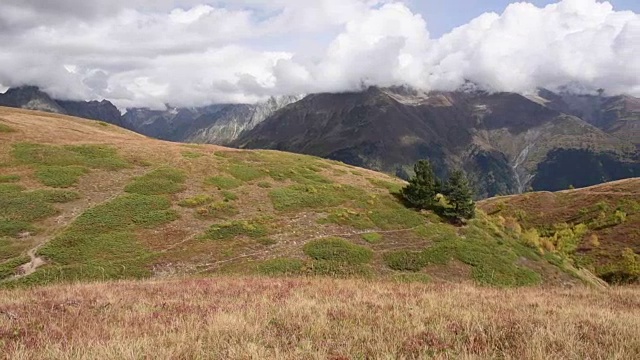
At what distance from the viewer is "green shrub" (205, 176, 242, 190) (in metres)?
46.9

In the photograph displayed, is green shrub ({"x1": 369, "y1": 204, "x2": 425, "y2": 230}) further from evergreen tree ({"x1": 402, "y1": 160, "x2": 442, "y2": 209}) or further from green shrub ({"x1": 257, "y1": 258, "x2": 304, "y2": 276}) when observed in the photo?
green shrub ({"x1": 257, "y1": 258, "x2": 304, "y2": 276})

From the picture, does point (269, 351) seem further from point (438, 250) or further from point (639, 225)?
point (639, 225)

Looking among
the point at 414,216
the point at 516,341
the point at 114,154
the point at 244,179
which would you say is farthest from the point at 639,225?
the point at 516,341

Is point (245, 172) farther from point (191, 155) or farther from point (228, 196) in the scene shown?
point (228, 196)

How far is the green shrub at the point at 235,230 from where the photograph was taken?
3562 centimetres

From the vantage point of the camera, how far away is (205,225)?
37344mm

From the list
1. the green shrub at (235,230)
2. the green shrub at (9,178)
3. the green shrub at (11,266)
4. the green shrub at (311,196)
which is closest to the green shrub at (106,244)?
the green shrub at (11,266)

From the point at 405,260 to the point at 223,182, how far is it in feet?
69.1

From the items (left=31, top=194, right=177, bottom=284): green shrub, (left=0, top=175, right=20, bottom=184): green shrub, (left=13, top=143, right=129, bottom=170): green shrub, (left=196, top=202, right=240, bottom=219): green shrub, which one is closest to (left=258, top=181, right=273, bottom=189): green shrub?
(left=196, top=202, right=240, bottom=219): green shrub

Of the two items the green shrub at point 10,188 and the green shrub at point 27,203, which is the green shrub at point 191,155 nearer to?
the green shrub at point 27,203

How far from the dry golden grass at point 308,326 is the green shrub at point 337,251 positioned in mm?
19133

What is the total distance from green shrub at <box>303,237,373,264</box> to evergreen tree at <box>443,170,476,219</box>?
51.9 ft

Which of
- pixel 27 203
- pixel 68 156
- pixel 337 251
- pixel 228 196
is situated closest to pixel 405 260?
pixel 337 251

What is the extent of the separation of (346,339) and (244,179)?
42.4 m
